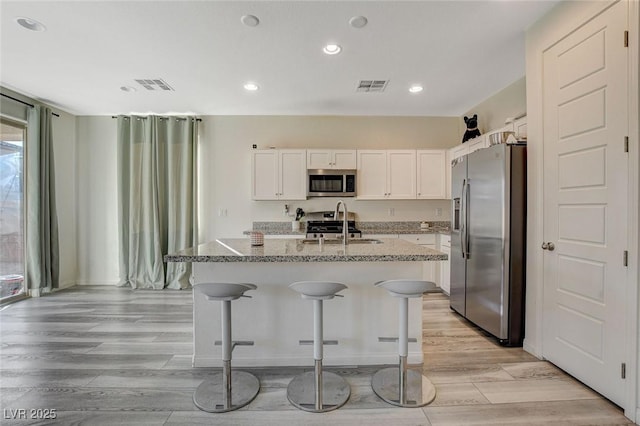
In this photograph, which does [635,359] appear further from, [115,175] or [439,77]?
[115,175]

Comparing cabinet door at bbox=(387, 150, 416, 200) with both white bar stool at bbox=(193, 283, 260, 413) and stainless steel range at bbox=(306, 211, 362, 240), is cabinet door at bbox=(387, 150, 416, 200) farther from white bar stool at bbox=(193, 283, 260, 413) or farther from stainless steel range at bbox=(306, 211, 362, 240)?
white bar stool at bbox=(193, 283, 260, 413)

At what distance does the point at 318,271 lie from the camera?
229 centimetres

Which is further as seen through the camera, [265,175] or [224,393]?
[265,175]

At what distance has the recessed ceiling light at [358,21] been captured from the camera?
2.33 m

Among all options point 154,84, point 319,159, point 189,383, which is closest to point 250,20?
point 154,84

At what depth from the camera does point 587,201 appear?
1.96 metres

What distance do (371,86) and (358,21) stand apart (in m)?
1.33

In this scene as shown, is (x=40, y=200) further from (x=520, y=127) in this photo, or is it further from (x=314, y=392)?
(x=520, y=127)

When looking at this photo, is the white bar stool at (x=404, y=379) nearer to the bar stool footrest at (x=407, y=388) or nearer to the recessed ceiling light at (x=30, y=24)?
the bar stool footrest at (x=407, y=388)

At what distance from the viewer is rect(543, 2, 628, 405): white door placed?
1775 millimetres

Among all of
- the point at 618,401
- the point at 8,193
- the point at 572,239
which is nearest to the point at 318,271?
the point at 572,239

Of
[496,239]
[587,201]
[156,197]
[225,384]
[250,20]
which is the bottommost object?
[225,384]

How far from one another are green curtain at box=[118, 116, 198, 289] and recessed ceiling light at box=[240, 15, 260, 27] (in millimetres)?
2673

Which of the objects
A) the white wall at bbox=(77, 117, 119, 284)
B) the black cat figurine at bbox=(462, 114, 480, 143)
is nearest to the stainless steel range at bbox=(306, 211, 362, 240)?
the black cat figurine at bbox=(462, 114, 480, 143)
